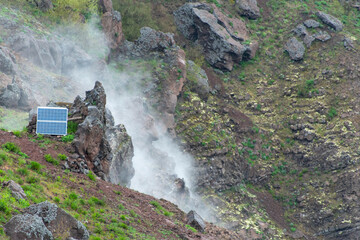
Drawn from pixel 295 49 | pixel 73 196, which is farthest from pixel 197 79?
pixel 73 196

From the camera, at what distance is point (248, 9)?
220 ft

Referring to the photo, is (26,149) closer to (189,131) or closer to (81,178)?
(81,178)

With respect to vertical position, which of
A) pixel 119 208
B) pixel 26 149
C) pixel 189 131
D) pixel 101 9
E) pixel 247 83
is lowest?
pixel 119 208

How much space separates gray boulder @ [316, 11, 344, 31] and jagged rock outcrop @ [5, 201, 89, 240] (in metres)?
52.6

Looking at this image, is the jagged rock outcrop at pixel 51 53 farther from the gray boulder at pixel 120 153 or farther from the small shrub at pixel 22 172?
the small shrub at pixel 22 172

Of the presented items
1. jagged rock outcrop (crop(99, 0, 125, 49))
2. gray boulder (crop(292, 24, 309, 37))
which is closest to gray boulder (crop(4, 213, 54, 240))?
jagged rock outcrop (crop(99, 0, 125, 49))

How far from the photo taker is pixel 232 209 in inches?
1801

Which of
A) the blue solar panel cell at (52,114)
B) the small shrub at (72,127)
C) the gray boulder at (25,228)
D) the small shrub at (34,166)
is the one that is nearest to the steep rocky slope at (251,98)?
the small shrub at (72,127)

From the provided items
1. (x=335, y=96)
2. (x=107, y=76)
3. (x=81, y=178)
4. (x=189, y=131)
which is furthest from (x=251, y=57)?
(x=81, y=178)

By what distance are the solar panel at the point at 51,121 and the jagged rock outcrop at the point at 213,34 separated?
36.7 meters

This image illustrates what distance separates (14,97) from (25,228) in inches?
780

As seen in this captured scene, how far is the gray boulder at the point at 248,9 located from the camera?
6688cm

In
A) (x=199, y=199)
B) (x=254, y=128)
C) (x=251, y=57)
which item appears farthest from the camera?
(x=251, y=57)

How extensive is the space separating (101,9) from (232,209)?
73.9ft
